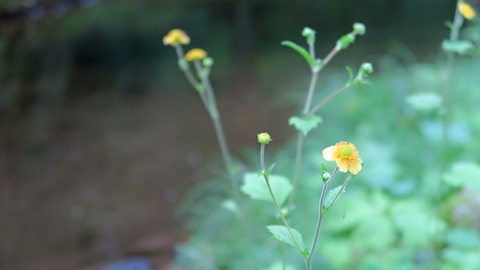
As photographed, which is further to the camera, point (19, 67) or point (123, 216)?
point (19, 67)

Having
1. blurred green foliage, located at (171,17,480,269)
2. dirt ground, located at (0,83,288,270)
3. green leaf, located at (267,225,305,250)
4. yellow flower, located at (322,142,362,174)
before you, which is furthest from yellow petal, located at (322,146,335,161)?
dirt ground, located at (0,83,288,270)

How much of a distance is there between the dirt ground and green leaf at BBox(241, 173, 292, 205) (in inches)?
52.9

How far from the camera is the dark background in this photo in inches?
89.7

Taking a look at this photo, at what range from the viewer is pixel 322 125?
2309 mm

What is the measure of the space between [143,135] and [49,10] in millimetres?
9068

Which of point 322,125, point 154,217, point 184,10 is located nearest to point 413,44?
point 322,125

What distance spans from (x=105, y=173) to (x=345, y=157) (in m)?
2.54

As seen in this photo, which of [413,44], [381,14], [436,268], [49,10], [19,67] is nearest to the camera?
[436,268]

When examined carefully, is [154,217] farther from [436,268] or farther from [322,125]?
[436,268]

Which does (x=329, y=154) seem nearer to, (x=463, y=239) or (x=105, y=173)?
(x=463, y=239)

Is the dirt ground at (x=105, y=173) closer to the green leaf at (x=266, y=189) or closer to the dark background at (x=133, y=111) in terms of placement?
the dark background at (x=133, y=111)

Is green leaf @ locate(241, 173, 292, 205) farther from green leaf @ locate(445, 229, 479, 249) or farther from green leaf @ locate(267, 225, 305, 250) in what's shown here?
green leaf @ locate(445, 229, 479, 249)

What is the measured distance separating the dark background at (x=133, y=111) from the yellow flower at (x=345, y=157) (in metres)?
1.61

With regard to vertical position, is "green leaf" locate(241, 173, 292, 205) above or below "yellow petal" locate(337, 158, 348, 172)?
above
